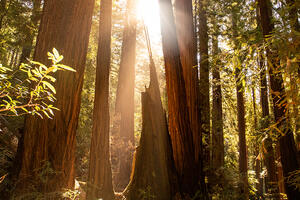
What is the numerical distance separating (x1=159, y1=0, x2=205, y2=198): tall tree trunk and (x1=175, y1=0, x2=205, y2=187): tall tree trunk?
39 cm

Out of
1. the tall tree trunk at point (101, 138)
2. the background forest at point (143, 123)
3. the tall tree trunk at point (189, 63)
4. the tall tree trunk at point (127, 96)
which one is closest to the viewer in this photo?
the background forest at point (143, 123)

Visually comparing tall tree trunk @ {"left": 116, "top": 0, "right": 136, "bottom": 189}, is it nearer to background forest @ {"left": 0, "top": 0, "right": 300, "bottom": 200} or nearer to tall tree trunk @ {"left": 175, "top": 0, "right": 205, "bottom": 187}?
background forest @ {"left": 0, "top": 0, "right": 300, "bottom": 200}

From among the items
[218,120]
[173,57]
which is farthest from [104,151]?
[218,120]

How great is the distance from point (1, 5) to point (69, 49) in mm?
5370

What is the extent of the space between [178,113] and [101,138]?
2246mm

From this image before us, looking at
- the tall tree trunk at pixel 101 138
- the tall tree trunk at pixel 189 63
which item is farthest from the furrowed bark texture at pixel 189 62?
the tall tree trunk at pixel 101 138

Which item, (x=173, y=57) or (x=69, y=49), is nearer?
(x=69, y=49)

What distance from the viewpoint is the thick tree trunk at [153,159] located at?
18.0 ft

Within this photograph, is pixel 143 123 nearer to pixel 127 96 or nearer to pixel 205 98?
pixel 205 98

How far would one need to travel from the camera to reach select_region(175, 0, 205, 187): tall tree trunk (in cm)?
617

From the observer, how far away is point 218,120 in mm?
8727

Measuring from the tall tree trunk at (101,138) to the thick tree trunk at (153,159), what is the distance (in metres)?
0.67

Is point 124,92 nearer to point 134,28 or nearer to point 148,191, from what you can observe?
point 134,28

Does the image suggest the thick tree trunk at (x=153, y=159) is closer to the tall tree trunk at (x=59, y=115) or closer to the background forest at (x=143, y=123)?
the background forest at (x=143, y=123)
